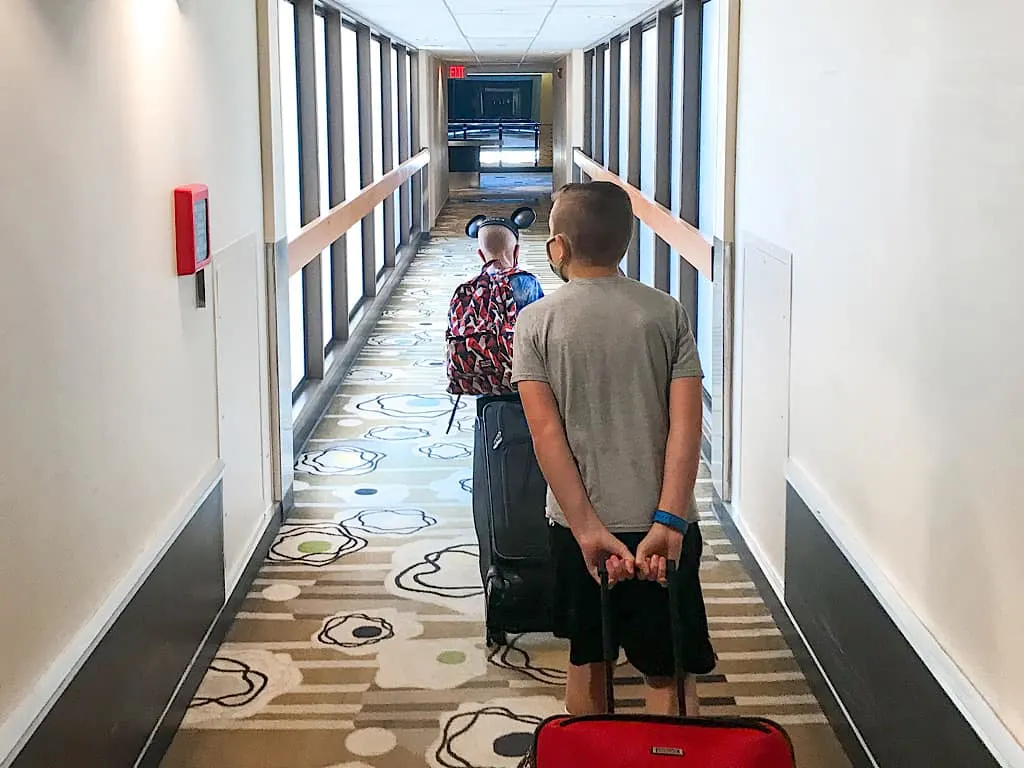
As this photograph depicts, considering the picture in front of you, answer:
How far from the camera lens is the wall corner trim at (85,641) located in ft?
6.22

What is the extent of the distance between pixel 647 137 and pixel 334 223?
307 cm

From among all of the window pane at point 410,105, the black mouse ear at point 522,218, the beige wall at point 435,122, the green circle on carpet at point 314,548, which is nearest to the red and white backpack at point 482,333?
the black mouse ear at point 522,218

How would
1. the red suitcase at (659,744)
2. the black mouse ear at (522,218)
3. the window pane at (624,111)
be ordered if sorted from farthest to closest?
the window pane at (624,111), the black mouse ear at (522,218), the red suitcase at (659,744)

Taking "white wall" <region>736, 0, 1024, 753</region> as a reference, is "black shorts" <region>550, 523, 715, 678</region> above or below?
below

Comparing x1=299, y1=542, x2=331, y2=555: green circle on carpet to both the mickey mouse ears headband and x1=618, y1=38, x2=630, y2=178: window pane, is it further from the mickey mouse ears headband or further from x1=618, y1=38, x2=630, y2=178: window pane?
x1=618, y1=38, x2=630, y2=178: window pane

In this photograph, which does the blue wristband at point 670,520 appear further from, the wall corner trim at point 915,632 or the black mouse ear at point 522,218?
the black mouse ear at point 522,218

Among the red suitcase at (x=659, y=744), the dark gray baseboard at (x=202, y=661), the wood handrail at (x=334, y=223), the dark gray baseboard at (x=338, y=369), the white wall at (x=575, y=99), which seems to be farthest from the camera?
the white wall at (x=575, y=99)

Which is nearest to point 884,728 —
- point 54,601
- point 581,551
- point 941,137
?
point 581,551

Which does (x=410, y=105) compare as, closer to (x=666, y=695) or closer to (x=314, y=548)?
(x=314, y=548)

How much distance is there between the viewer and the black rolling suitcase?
10.8ft

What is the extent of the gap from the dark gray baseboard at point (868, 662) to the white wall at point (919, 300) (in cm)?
10

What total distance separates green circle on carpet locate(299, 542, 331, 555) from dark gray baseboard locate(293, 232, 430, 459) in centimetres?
107

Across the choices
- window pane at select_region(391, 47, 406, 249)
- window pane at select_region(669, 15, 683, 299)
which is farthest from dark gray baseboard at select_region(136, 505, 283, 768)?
window pane at select_region(391, 47, 406, 249)

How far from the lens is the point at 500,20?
8.04m
